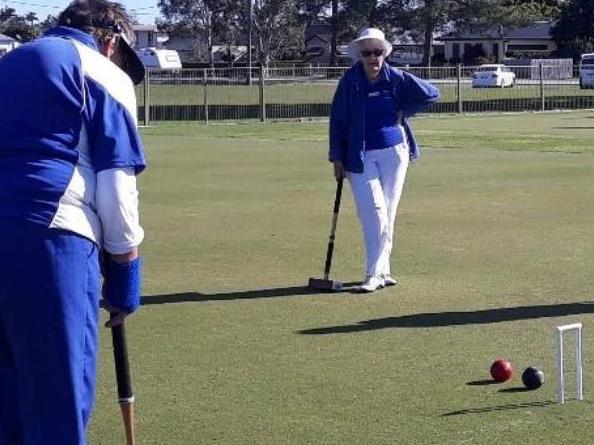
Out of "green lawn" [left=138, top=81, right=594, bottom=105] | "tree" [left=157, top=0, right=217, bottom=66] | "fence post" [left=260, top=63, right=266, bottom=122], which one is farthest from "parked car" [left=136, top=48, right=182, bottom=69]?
"fence post" [left=260, top=63, right=266, bottom=122]

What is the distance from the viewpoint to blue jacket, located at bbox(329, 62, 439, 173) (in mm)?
9922

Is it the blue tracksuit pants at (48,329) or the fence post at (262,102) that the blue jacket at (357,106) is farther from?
the fence post at (262,102)

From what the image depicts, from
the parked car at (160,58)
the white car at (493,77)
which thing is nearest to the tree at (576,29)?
the white car at (493,77)

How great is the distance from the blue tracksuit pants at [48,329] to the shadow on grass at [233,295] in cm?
522

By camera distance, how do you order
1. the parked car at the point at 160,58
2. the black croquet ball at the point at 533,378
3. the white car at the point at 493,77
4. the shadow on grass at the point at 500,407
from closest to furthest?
the shadow on grass at the point at 500,407
the black croquet ball at the point at 533,378
the white car at the point at 493,77
the parked car at the point at 160,58

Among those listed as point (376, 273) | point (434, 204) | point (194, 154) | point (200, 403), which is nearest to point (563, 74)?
point (194, 154)

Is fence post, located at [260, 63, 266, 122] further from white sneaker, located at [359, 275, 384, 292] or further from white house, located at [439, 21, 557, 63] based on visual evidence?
white house, located at [439, 21, 557, 63]

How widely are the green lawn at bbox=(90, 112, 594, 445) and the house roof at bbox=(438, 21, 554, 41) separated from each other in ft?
245

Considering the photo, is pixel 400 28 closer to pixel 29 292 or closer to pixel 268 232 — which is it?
pixel 268 232

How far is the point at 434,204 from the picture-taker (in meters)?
15.8

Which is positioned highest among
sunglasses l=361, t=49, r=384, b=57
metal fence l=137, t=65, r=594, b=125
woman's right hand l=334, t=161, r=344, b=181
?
sunglasses l=361, t=49, r=384, b=57

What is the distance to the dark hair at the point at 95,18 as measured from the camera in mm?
4441

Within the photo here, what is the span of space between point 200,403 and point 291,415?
562 millimetres

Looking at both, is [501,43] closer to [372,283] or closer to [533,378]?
[372,283]
